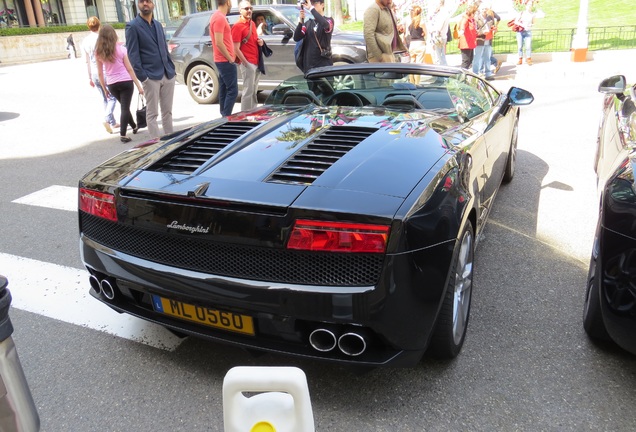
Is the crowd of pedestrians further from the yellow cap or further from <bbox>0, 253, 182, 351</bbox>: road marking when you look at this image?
the yellow cap

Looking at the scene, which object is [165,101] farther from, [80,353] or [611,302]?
[611,302]

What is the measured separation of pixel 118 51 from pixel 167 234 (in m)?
6.40

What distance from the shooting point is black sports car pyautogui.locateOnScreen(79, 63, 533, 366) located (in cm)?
220

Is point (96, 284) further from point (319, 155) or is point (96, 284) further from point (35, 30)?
point (35, 30)

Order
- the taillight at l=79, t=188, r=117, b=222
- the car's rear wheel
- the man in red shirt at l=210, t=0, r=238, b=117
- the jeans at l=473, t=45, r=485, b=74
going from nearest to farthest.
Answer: the taillight at l=79, t=188, r=117, b=222, the man in red shirt at l=210, t=0, r=238, b=117, the car's rear wheel, the jeans at l=473, t=45, r=485, b=74

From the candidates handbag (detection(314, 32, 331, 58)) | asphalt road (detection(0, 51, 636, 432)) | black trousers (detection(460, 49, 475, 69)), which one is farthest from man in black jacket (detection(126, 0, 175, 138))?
black trousers (detection(460, 49, 475, 69))

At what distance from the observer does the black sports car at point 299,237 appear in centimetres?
220

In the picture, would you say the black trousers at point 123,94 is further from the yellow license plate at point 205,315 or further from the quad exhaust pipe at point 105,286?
the yellow license plate at point 205,315

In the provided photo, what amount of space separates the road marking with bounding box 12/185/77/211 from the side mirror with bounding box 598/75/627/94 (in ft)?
16.0

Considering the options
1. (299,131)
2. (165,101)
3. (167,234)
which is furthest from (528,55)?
(167,234)

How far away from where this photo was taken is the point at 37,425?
76.4 inches

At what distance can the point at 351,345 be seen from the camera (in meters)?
2.27

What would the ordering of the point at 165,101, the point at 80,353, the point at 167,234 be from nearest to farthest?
1. the point at 167,234
2. the point at 80,353
3. the point at 165,101

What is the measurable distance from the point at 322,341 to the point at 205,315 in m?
0.54
